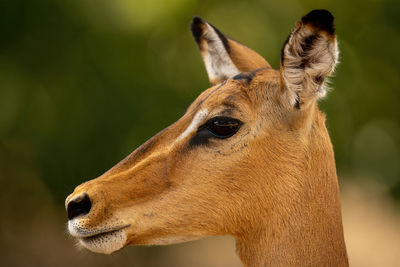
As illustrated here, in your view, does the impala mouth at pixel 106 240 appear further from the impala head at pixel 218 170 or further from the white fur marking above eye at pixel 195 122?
the white fur marking above eye at pixel 195 122

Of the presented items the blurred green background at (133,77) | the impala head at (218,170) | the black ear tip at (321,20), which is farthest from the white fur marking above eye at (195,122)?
the blurred green background at (133,77)

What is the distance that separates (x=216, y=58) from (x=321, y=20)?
73.4 inches

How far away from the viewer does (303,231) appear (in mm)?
3955

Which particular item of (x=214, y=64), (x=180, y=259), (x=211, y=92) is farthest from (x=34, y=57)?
(x=211, y=92)

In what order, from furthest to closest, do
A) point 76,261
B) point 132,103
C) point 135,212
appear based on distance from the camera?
1. point 76,261
2. point 132,103
3. point 135,212

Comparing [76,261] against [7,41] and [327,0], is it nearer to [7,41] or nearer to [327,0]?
[7,41]

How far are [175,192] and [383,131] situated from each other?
912 cm

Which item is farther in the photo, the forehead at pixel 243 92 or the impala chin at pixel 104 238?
the forehead at pixel 243 92

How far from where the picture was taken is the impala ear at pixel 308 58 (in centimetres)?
369

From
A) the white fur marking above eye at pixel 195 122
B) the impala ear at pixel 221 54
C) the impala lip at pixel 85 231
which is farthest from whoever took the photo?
the impala ear at pixel 221 54

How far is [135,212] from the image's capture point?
12.6 feet

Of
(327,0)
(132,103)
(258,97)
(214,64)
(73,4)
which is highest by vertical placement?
(73,4)

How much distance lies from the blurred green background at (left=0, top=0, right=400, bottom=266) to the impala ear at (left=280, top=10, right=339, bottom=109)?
7493 millimetres

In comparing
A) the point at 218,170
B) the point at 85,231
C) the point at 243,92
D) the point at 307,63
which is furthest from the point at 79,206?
the point at 307,63
